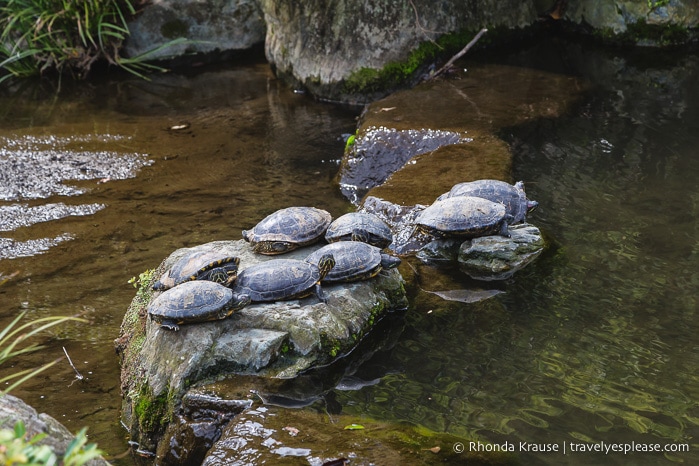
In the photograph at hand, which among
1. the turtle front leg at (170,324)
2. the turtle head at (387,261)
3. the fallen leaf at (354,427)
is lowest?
the fallen leaf at (354,427)

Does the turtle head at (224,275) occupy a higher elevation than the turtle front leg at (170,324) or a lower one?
higher

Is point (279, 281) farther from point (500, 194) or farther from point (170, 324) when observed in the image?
point (500, 194)

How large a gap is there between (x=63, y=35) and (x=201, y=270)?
26.0ft

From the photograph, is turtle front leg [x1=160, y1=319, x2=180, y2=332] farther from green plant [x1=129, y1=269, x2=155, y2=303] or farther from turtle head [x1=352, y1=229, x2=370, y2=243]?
turtle head [x1=352, y1=229, x2=370, y2=243]

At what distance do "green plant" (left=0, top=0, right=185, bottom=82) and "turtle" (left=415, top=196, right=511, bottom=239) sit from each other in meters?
6.79

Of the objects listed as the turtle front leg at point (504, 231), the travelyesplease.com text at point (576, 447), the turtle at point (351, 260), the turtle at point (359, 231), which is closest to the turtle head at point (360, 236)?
the turtle at point (359, 231)

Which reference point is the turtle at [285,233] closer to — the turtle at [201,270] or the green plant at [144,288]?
the turtle at [201,270]

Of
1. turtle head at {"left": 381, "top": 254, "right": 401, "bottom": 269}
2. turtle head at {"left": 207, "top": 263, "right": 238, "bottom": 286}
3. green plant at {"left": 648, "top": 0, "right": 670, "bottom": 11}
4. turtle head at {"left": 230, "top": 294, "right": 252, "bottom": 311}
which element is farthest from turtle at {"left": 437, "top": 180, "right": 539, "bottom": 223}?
green plant at {"left": 648, "top": 0, "right": 670, "bottom": 11}

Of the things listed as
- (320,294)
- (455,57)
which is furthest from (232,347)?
(455,57)

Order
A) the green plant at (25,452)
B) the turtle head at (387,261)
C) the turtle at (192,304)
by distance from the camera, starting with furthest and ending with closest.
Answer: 1. the turtle head at (387,261)
2. the turtle at (192,304)
3. the green plant at (25,452)

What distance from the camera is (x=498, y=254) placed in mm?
6207

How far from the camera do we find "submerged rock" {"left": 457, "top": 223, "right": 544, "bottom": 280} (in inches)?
244

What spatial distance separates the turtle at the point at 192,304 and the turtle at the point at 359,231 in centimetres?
125

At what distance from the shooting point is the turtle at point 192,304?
185 inches
